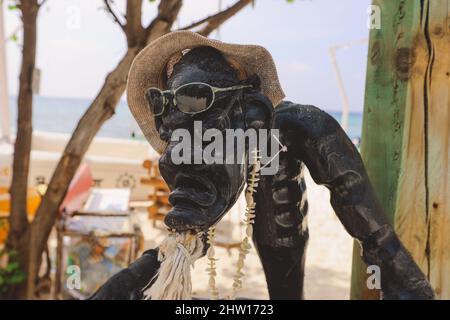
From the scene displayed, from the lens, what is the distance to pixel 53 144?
34.9ft

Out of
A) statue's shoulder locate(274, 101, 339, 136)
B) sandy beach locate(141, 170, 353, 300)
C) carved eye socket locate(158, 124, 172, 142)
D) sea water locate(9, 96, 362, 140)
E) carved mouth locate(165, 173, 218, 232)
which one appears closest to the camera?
carved mouth locate(165, 173, 218, 232)

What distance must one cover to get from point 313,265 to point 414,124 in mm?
4574

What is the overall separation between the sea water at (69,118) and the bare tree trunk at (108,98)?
981 inches

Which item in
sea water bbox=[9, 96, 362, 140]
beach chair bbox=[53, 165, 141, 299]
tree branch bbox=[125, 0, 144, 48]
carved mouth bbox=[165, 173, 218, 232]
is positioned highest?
sea water bbox=[9, 96, 362, 140]

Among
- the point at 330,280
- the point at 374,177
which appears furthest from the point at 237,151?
the point at 330,280

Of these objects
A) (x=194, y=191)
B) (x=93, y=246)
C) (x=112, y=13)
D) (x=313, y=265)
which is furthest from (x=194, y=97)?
(x=313, y=265)

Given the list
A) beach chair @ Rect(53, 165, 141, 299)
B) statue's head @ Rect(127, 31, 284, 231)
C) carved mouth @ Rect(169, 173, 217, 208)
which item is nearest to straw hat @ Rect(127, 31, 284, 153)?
statue's head @ Rect(127, 31, 284, 231)

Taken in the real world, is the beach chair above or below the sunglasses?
below

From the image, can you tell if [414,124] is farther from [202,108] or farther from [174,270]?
[174,270]

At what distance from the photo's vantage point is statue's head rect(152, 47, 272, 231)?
30.8 inches

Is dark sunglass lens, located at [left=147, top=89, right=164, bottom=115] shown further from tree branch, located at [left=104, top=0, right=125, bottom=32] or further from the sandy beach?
the sandy beach

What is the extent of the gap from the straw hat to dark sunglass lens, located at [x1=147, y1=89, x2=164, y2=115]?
8 cm

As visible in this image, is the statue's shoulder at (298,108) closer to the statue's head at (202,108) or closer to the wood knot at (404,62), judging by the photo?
the statue's head at (202,108)

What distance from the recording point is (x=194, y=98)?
2.76ft
